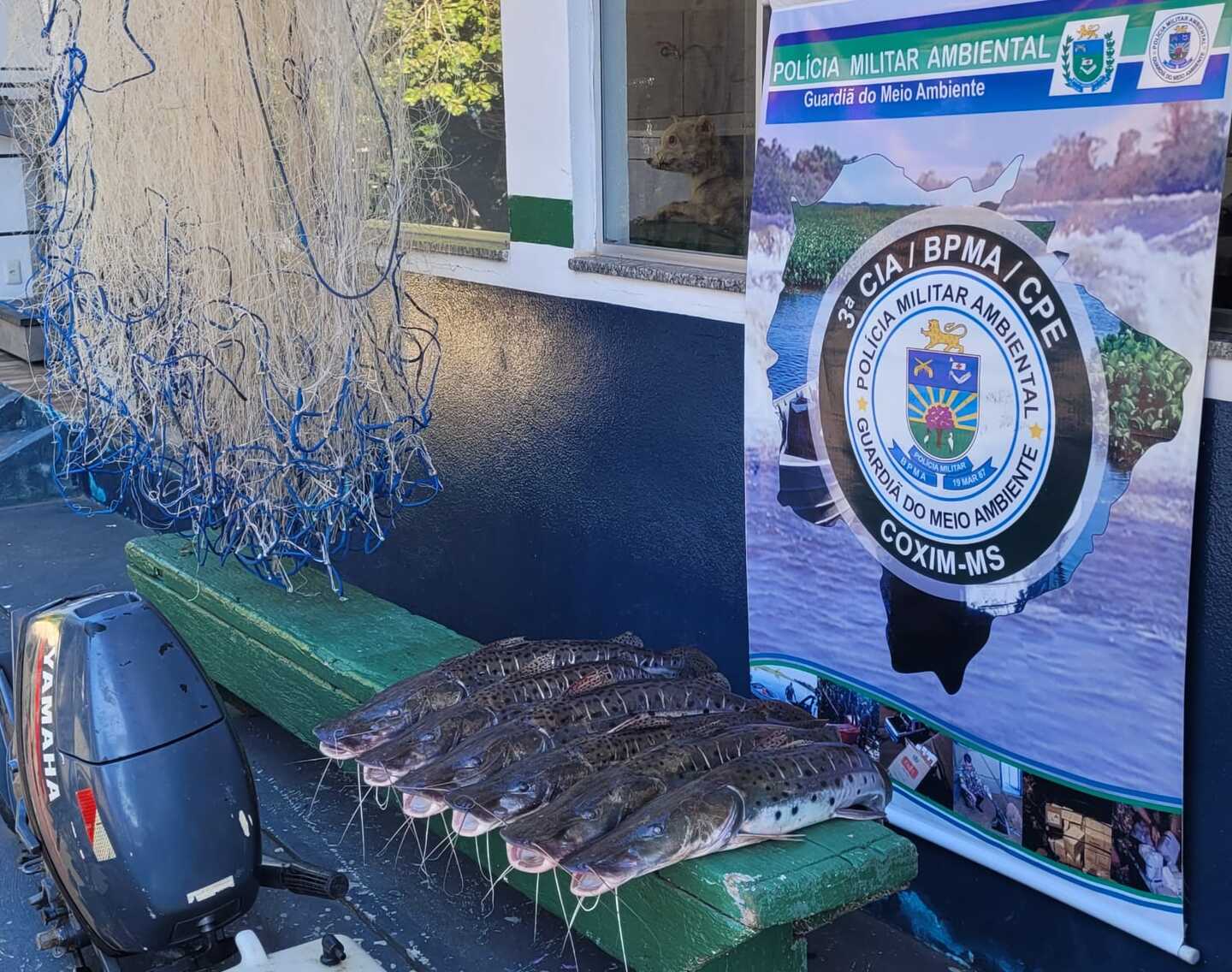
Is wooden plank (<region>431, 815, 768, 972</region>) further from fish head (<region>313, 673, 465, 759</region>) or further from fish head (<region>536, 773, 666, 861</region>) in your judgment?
fish head (<region>313, 673, 465, 759</region>)

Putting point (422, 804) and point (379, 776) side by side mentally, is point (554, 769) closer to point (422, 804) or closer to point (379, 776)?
point (422, 804)

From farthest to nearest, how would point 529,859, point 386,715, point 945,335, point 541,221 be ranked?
point 541,221
point 386,715
point 945,335
point 529,859

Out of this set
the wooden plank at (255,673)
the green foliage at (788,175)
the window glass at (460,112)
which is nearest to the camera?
the green foliage at (788,175)

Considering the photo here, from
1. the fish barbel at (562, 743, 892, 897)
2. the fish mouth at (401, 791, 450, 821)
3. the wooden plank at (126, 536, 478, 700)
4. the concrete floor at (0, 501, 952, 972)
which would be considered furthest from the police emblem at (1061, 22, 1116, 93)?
the wooden plank at (126, 536, 478, 700)

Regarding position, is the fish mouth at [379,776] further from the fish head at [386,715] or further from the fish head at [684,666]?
the fish head at [684,666]

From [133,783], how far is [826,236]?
2.14 metres

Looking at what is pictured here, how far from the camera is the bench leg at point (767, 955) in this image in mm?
2943

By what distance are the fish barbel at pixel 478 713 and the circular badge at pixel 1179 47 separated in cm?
191

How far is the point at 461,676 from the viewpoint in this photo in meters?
3.63

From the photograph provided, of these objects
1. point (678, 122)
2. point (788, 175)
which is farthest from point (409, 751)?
point (678, 122)

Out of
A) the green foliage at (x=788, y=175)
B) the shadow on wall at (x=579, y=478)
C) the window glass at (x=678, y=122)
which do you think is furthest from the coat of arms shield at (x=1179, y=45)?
the shadow on wall at (x=579, y=478)

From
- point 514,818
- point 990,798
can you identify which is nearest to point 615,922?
point 514,818

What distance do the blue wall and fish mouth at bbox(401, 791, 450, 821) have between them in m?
1.23

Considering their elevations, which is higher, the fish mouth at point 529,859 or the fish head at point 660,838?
the fish head at point 660,838
